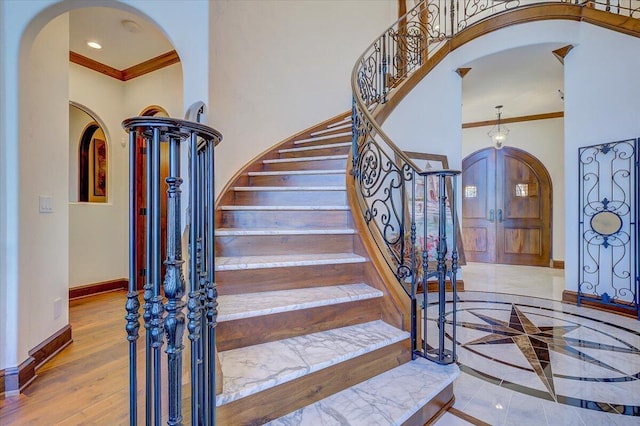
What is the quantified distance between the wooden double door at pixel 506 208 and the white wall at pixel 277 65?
3.70 meters

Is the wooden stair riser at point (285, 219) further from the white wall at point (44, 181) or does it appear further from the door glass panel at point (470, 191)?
the door glass panel at point (470, 191)

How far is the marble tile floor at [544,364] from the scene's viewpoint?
1.68 metres

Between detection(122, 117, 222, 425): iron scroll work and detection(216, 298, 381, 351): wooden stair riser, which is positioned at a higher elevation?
detection(122, 117, 222, 425): iron scroll work

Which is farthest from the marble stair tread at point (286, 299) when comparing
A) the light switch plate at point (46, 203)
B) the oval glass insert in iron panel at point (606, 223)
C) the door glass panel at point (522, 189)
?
the door glass panel at point (522, 189)

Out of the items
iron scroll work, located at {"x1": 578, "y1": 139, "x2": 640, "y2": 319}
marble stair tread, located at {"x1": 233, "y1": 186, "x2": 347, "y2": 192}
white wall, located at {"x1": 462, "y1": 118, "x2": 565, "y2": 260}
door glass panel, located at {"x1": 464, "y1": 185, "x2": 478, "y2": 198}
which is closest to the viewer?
marble stair tread, located at {"x1": 233, "y1": 186, "x2": 347, "y2": 192}

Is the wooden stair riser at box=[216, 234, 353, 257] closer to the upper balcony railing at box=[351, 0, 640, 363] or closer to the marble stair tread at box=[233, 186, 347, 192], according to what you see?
the upper balcony railing at box=[351, 0, 640, 363]

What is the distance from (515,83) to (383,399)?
16.9 feet

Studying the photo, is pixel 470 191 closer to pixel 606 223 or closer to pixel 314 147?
pixel 606 223

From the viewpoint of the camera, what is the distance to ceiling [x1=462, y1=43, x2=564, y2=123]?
4129 mm

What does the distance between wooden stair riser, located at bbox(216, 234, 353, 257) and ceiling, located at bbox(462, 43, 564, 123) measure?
3.46 metres

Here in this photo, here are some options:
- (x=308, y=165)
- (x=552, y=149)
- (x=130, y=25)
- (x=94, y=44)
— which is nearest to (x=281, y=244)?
(x=308, y=165)

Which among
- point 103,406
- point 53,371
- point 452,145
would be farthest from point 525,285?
point 53,371

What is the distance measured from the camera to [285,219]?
2479 millimetres

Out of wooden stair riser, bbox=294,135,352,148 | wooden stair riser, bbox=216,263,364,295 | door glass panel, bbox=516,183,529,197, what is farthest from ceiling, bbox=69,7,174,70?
door glass panel, bbox=516,183,529,197
